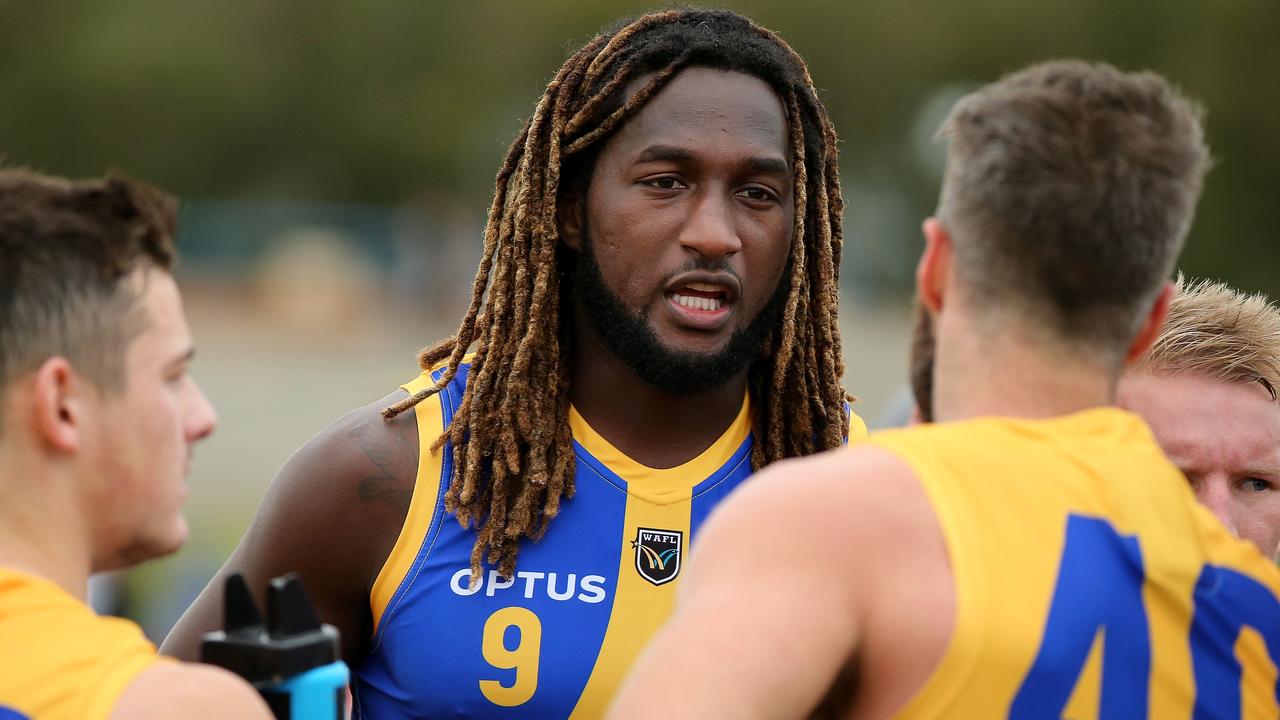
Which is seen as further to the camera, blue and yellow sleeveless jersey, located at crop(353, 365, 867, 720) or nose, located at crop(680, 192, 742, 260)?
nose, located at crop(680, 192, 742, 260)

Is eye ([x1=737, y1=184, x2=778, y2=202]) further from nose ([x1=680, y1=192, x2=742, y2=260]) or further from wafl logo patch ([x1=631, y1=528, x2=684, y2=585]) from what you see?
wafl logo patch ([x1=631, y1=528, x2=684, y2=585])

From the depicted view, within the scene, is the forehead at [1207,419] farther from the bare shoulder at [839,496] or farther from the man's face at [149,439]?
the man's face at [149,439]

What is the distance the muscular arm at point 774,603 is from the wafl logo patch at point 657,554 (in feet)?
4.54

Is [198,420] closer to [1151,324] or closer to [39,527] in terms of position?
[39,527]

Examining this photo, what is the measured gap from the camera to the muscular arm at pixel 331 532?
348 centimetres

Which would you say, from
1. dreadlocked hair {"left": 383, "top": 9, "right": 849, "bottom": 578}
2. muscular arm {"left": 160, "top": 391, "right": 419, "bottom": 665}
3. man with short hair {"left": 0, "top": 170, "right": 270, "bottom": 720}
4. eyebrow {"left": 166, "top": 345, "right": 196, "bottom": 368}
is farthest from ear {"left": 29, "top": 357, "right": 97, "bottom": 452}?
dreadlocked hair {"left": 383, "top": 9, "right": 849, "bottom": 578}

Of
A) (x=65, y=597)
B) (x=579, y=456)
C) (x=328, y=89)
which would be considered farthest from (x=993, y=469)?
(x=328, y=89)

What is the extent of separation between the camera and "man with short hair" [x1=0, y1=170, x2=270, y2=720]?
86.8 inches

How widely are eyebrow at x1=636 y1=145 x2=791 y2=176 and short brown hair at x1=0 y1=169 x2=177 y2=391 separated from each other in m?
1.47

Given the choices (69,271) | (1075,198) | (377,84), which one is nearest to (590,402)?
(69,271)

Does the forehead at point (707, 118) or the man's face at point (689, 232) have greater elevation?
the forehead at point (707, 118)

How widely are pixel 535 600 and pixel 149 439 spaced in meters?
1.23

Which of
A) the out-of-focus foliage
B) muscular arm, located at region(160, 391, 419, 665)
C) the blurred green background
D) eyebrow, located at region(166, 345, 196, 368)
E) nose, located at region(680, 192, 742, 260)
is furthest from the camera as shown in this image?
the out-of-focus foliage

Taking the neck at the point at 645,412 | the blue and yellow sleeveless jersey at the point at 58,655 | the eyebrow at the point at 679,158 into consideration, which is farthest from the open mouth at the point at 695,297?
the blue and yellow sleeveless jersey at the point at 58,655
